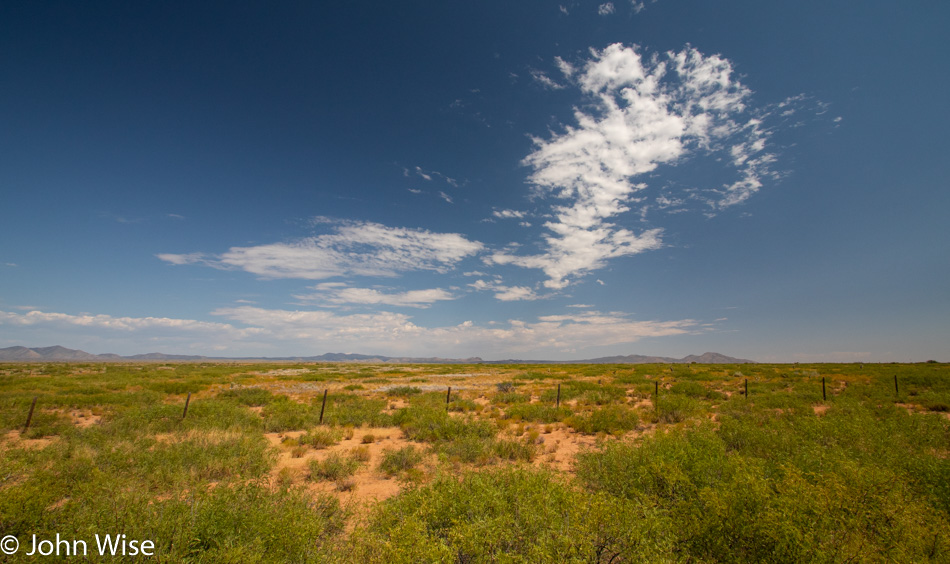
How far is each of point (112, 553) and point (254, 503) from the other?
1.76 metres

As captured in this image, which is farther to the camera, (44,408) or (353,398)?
(353,398)

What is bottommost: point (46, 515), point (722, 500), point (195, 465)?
point (195, 465)

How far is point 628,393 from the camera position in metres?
26.0

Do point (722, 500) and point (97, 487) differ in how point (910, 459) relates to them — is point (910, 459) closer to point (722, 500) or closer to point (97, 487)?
point (722, 500)

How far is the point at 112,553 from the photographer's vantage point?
13.9 feet

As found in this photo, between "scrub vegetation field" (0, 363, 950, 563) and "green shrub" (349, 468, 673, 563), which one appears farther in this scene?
"scrub vegetation field" (0, 363, 950, 563)

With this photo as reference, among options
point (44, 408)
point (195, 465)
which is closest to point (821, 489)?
point (195, 465)

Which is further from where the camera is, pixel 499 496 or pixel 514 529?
pixel 499 496

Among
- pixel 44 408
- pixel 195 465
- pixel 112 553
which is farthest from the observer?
pixel 44 408

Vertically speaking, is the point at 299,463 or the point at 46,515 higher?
the point at 46,515

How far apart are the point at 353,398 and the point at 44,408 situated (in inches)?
676

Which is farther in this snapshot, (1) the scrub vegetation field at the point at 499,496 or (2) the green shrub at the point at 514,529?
(1) the scrub vegetation field at the point at 499,496

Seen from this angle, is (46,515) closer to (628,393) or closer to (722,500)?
(722,500)

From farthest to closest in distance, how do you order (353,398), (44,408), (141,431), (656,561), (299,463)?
(353,398) → (44,408) → (141,431) → (299,463) → (656,561)
